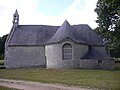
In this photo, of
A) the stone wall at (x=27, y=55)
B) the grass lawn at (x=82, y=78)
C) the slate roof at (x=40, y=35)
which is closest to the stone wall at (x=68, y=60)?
the slate roof at (x=40, y=35)

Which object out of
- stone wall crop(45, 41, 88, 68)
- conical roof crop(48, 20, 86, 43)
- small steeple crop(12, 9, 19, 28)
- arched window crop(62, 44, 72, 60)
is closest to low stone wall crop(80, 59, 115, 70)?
stone wall crop(45, 41, 88, 68)

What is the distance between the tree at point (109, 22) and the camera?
2959 cm

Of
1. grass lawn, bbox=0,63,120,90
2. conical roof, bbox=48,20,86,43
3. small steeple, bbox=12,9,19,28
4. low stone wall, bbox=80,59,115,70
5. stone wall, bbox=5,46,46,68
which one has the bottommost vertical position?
grass lawn, bbox=0,63,120,90

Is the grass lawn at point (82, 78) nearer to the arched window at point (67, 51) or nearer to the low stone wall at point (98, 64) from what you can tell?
the low stone wall at point (98, 64)

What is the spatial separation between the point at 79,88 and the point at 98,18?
1851 centimetres

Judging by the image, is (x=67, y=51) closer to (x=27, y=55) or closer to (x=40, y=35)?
(x=40, y=35)

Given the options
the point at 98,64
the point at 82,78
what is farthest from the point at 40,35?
the point at 82,78

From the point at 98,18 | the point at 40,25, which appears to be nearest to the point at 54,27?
the point at 40,25

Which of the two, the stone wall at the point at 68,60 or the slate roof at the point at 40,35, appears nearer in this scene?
the stone wall at the point at 68,60

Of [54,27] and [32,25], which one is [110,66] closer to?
[54,27]

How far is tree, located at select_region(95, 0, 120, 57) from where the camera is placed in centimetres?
2959

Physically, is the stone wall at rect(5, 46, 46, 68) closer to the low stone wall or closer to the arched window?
the arched window

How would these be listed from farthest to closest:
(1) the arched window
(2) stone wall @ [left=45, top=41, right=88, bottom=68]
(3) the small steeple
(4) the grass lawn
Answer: (3) the small steeple → (1) the arched window → (2) stone wall @ [left=45, top=41, right=88, bottom=68] → (4) the grass lawn

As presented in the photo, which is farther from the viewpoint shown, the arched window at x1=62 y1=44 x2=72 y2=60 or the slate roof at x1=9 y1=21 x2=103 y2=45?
the slate roof at x1=9 y1=21 x2=103 y2=45
